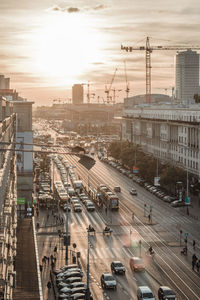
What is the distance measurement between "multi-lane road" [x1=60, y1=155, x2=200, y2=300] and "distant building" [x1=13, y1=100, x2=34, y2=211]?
6.02 metres

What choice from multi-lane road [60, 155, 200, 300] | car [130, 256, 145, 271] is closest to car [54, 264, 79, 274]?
multi-lane road [60, 155, 200, 300]

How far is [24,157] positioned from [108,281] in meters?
28.2

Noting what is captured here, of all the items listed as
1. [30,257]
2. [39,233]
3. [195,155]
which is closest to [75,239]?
[39,233]

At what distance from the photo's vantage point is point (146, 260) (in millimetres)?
35656

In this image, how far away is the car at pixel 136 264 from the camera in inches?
1304

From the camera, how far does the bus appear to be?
53094 mm

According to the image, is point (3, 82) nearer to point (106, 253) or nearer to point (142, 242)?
point (142, 242)

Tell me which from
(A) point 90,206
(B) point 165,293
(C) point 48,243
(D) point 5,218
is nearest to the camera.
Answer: (D) point 5,218

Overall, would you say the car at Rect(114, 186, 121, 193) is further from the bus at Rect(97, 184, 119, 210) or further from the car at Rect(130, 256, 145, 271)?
the car at Rect(130, 256, 145, 271)

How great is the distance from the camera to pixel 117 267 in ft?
107

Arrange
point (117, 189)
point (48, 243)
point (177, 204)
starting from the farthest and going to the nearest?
point (117, 189) < point (177, 204) < point (48, 243)

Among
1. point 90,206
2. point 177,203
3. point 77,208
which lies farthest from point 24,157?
point 177,203

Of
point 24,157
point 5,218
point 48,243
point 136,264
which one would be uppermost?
point 5,218

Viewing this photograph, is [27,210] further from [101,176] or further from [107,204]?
[101,176]
